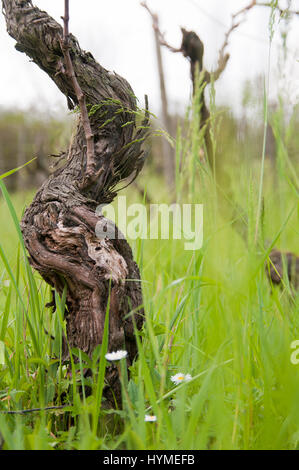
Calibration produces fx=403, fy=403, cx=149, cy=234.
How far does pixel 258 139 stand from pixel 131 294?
63cm

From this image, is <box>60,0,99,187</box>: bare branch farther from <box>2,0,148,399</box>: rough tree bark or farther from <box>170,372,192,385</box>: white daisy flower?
<box>170,372,192,385</box>: white daisy flower

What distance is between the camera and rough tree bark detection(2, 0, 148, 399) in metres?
1.02

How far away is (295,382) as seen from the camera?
737mm

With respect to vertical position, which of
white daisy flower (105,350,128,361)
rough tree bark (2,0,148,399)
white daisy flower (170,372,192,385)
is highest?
rough tree bark (2,0,148,399)

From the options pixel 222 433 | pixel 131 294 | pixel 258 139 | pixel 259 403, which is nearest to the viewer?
pixel 222 433

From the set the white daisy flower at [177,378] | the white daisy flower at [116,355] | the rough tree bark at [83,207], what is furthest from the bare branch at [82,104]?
the white daisy flower at [177,378]

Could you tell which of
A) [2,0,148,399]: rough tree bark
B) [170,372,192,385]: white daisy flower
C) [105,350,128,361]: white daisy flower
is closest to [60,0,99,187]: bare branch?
[2,0,148,399]: rough tree bark

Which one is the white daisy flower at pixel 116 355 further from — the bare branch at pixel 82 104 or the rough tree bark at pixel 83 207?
the bare branch at pixel 82 104

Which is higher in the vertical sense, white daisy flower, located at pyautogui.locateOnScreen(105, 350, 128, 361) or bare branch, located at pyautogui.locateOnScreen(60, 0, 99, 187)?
bare branch, located at pyautogui.locateOnScreen(60, 0, 99, 187)

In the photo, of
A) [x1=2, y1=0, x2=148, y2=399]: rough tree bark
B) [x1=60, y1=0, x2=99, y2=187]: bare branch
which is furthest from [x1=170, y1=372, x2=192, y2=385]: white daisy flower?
[x1=60, y1=0, x2=99, y2=187]: bare branch

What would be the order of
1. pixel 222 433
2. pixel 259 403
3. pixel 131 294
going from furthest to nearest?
pixel 131 294 → pixel 259 403 → pixel 222 433

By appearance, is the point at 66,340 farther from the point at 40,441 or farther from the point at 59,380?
the point at 40,441

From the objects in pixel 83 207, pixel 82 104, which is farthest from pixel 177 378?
pixel 82 104
